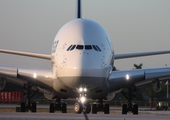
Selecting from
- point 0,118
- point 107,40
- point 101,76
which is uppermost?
point 107,40

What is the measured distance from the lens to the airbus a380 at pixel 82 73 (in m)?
36.8

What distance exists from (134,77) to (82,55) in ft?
19.1

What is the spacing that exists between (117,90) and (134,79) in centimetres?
157

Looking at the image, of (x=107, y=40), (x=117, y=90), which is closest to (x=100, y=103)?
(x=117, y=90)

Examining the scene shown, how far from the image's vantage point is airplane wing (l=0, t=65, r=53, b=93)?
40.4m

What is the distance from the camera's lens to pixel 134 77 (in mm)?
41250

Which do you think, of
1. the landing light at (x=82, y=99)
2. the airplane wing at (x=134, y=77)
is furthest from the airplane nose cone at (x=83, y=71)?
the airplane wing at (x=134, y=77)

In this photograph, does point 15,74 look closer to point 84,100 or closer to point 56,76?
point 56,76

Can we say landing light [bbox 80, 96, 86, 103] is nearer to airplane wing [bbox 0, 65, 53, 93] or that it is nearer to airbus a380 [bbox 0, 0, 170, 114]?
airbus a380 [bbox 0, 0, 170, 114]

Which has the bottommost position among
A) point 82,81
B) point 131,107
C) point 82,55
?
point 131,107

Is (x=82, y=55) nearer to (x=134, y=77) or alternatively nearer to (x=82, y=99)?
(x=82, y=99)

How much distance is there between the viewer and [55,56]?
39.0 metres

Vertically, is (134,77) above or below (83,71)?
above

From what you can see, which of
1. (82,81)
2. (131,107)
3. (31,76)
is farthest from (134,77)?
(31,76)
